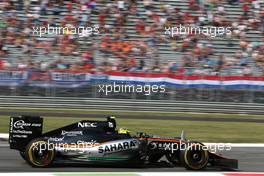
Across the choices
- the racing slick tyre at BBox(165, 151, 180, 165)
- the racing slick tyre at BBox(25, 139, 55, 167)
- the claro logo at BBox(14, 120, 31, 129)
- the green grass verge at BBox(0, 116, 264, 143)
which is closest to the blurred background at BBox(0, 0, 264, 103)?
the green grass verge at BBox(0, 116, 264, 143)

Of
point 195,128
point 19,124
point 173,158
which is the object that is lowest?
point 195,128

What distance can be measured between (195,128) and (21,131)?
8.48 metres

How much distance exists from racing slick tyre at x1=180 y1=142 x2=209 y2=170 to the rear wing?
248 cm

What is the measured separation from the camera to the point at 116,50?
2123 centimetres

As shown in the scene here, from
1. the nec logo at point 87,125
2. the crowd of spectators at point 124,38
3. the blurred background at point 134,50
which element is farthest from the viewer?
the crowd of spectators at point 124,38

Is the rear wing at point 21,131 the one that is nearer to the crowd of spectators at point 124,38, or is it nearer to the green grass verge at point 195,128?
the green grass verge at point 195,128

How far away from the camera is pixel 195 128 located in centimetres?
1689

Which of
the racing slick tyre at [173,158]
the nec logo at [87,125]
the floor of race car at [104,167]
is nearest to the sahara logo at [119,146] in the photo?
the floor of race car at [104,167]

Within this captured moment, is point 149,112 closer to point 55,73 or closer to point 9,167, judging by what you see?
point 55,73

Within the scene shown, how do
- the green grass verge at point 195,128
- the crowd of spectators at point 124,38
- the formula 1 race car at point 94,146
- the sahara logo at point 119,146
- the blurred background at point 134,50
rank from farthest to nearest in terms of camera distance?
1. the crowd of spectators at point 124,38
2. the blurred background at point 134,50
3. the green grass verge at point 195,128
4. the sahara logo at point 119,146
5. the formula 1 race car at point 94,146

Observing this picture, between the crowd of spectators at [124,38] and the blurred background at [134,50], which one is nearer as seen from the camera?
the blurred background at [134,50]

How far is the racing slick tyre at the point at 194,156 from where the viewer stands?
31.0ft

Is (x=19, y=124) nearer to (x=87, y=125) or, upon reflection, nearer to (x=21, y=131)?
(x=21, y=131)

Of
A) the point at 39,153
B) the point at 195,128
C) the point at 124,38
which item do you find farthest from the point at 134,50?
the point at 39,153
